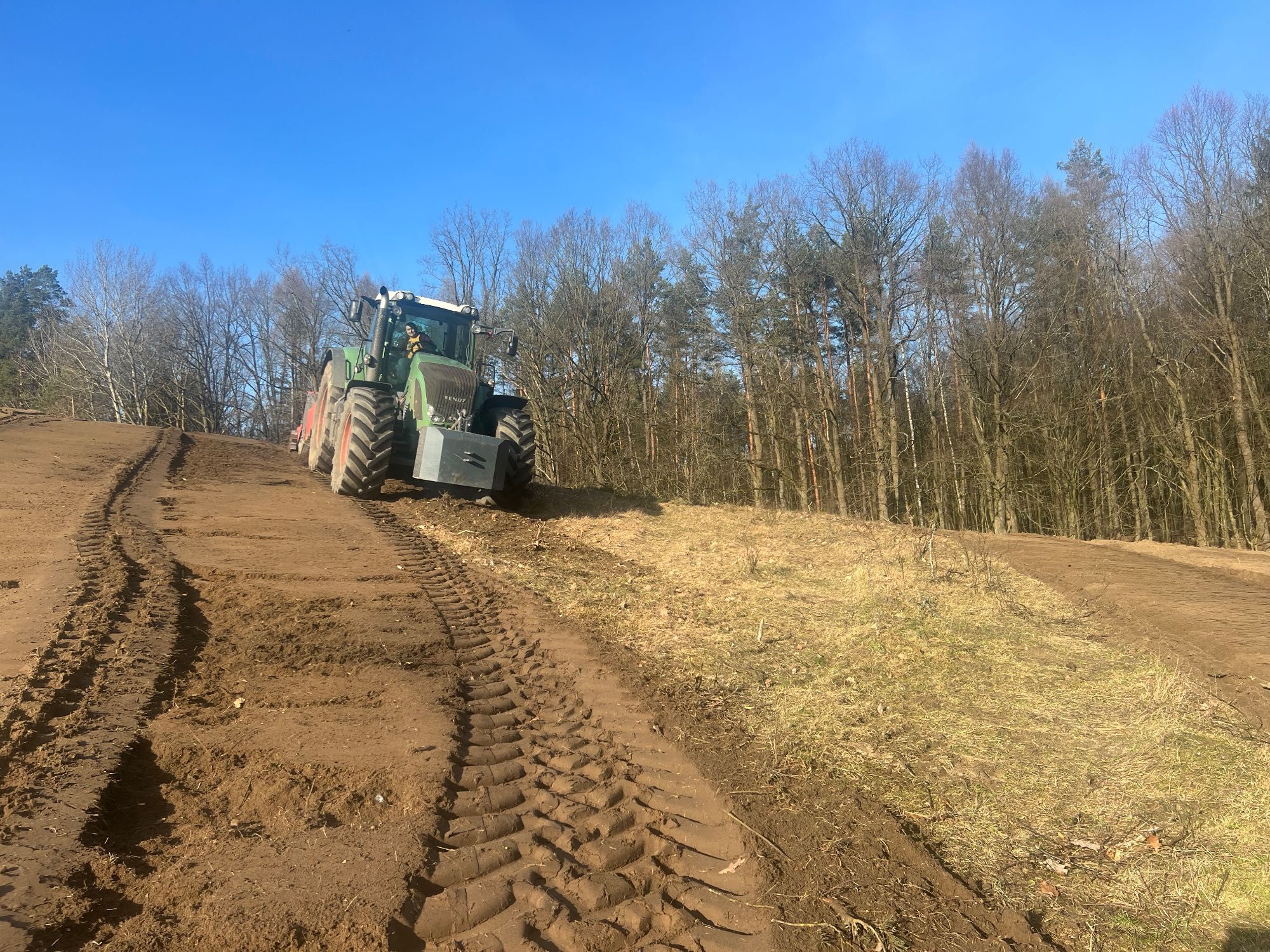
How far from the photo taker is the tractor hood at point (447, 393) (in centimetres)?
994

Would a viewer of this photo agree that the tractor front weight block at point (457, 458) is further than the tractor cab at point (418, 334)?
No

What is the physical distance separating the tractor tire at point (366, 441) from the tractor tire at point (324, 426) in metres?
2.01

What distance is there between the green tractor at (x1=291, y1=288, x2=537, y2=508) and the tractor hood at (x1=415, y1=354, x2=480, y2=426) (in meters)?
0.01

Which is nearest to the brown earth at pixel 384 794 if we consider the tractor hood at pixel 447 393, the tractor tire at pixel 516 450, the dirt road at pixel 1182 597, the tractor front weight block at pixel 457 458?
the dirt road at pixel 1182 597

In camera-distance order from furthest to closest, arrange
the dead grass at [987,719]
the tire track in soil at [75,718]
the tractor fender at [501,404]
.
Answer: the tractor fender at [501,404], the dead grass at [987,719], the tire track in soil at [75,718]

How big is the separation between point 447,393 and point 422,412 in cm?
50

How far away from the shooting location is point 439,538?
851 centimetres

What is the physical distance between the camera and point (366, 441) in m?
9.71

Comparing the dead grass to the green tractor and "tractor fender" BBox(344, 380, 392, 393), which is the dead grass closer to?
the green tractor

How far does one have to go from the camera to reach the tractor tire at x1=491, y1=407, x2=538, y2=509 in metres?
10.6

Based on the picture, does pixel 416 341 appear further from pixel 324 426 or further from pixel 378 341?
pixel 324 426

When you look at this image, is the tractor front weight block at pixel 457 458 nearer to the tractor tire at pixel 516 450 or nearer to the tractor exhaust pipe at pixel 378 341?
the tractor tire at pixel 516 450

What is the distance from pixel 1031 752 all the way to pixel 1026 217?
2041 centimetres

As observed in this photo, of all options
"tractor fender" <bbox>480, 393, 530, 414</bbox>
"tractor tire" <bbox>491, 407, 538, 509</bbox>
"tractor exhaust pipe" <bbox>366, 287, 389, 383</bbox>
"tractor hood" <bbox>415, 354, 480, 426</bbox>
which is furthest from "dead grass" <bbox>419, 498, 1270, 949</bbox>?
"tractor exhaust pipe" <bbox>366, 287, 389, 383</bbox>
